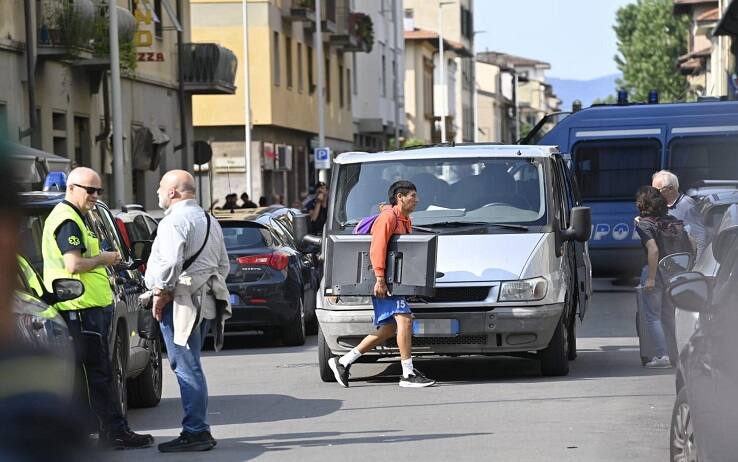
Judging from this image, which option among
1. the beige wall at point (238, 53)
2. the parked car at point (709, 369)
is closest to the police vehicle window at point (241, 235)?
the parked car at point (709, 369)

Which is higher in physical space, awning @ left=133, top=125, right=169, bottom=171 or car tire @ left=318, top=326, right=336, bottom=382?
awning @ left=133, top=125, right=169, bottom=171

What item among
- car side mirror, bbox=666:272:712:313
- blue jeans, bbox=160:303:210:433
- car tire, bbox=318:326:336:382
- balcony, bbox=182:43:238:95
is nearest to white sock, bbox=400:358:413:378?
car tire, bbox=318:326:336:382

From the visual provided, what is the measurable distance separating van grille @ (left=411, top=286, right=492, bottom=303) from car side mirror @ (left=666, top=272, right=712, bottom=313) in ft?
20.5

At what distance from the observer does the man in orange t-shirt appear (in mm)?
13109

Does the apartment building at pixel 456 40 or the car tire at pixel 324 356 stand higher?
the apartment building at pixel 456 40

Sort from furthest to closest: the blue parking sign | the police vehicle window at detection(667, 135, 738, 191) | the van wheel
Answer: the blue parking sign
the police vehicle window at detection(667, 135, 738, 191)
the van wheel

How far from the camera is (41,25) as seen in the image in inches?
1126

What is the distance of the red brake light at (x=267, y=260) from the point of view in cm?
1847

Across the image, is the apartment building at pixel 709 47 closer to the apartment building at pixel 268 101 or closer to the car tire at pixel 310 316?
the apartment building at pixel 268 101

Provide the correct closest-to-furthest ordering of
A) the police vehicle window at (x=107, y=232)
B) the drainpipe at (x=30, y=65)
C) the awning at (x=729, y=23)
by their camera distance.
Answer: the police vehicle window at (x=107, y=232), the drainpipe at (x=30, y=65), the awning at (x=729, y=23)

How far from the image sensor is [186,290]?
10.0 meters

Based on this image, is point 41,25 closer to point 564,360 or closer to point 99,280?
point 564,360

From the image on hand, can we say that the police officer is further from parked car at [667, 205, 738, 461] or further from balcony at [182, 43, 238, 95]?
balcony at [182, 43, 238, 95]

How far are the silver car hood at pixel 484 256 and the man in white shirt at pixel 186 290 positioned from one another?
3.74 metres
